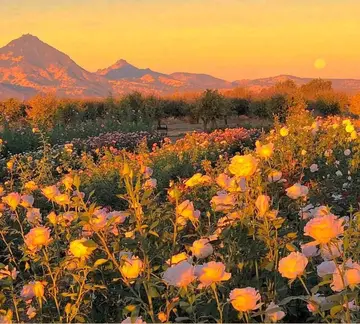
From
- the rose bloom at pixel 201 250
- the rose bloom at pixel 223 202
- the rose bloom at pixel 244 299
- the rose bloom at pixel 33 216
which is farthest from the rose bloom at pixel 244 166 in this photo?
the rose bloom at pixel 33 216

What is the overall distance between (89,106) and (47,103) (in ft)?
27.9

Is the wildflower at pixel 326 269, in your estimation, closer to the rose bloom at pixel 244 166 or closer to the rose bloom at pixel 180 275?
the rose bloom at pixel 180 275

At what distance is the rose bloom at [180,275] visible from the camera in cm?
153

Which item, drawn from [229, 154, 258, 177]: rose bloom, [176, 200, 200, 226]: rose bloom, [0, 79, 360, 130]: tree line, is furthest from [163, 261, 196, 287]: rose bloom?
[0, 79, 360, 130]: tree line

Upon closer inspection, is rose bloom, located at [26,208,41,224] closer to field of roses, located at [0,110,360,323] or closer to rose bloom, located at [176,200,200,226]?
field of roses, located at [0,110,360,323]

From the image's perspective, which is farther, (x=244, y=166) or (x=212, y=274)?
(x=244, y=166)

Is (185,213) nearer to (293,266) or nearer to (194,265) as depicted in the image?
(194,265)

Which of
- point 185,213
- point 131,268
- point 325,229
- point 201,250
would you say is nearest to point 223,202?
point 185,213

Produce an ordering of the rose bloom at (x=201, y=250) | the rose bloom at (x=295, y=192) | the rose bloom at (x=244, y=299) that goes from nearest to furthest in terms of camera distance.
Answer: the rose bloom at (x=244, y=299) < the rose bloom at (x=201, y=250) < the rose bloom at (x=295, y=192)

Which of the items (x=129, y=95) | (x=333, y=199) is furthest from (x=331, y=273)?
(x=129, y=95)

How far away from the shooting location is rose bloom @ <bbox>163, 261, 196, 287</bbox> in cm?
153

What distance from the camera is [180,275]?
153cm

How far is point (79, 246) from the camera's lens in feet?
6.12

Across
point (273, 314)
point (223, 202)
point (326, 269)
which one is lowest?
point (273, 314)
